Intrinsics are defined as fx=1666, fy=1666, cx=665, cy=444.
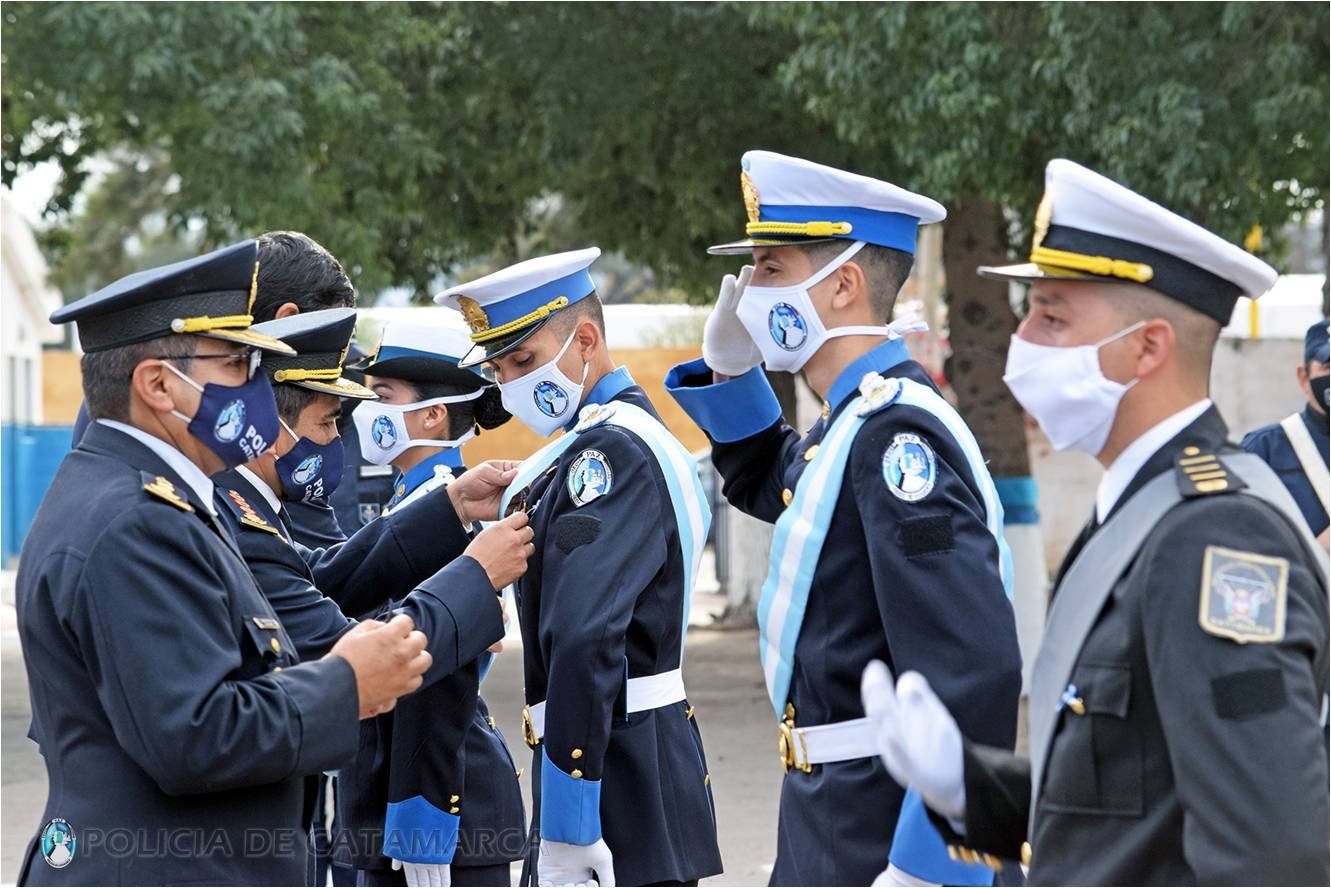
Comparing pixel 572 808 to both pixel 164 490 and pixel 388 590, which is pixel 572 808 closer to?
pixel 388 590

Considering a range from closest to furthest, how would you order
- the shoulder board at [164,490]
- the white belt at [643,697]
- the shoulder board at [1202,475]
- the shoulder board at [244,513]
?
1. the shoulder board at [1202,475]
2. the shoulder board at [164,490]
3. the shoulder board at [244,513]
4. the white belt at [643,697]

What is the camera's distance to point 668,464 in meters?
4.31

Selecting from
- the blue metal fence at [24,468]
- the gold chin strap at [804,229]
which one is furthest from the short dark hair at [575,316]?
the blue metal fence at [24,468]

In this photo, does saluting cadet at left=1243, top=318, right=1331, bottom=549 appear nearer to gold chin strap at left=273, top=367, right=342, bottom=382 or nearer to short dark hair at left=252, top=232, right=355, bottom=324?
short dark hair at left=252, top=232, right=355, bottom=324

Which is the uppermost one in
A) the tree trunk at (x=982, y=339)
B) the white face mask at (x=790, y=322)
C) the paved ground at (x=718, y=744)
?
the white face mask at (x=790, y=322)

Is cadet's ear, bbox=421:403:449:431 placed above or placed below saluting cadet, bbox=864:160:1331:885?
below

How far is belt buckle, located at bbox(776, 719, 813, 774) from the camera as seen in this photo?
3.60m

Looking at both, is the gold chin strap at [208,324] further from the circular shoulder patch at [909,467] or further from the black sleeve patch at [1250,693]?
the black sleeve patch at [1250,693]

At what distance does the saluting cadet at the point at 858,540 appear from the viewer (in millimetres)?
3344

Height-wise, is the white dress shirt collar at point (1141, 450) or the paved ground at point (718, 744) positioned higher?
the white dress shirt collar at point (1141, 450)

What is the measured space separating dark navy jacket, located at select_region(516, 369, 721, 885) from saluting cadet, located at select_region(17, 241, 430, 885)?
34.8 inches

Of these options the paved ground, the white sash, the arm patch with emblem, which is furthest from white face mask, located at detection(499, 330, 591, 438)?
the paved ground

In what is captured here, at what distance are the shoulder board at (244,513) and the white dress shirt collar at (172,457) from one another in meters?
0.50

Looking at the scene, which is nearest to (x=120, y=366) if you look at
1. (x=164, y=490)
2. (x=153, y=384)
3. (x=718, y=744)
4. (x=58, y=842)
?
(x=153, y=384)
